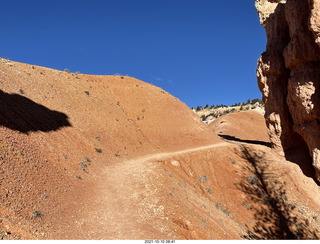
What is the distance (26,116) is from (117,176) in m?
7.47

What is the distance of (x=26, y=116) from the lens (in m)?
14.8

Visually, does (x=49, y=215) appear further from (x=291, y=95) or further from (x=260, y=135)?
(x=260, y=135)

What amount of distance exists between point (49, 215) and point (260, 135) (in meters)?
49.6

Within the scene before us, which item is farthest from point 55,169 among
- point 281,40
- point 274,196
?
point 281,40

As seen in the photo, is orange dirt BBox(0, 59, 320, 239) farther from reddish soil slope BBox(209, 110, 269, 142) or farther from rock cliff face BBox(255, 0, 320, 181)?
reddish soil slope BBox(209, 110, 269, 142)

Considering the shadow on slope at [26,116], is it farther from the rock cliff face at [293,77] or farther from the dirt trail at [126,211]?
the rock cliff face at [293,77]

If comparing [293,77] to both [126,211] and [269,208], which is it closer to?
[269,208]

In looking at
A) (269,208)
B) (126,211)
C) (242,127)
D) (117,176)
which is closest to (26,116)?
A: (117,176)

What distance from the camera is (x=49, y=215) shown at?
25.5 ft

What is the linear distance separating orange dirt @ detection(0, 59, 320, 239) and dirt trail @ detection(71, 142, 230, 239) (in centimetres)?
4

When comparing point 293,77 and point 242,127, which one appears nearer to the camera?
point 293,77

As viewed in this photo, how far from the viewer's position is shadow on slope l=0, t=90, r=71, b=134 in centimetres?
1281

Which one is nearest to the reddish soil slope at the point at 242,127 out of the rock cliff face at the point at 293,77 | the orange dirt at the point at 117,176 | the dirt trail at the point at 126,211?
the orange dirt at the point at 117,176

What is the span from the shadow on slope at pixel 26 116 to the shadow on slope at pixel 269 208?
14.2 meters
